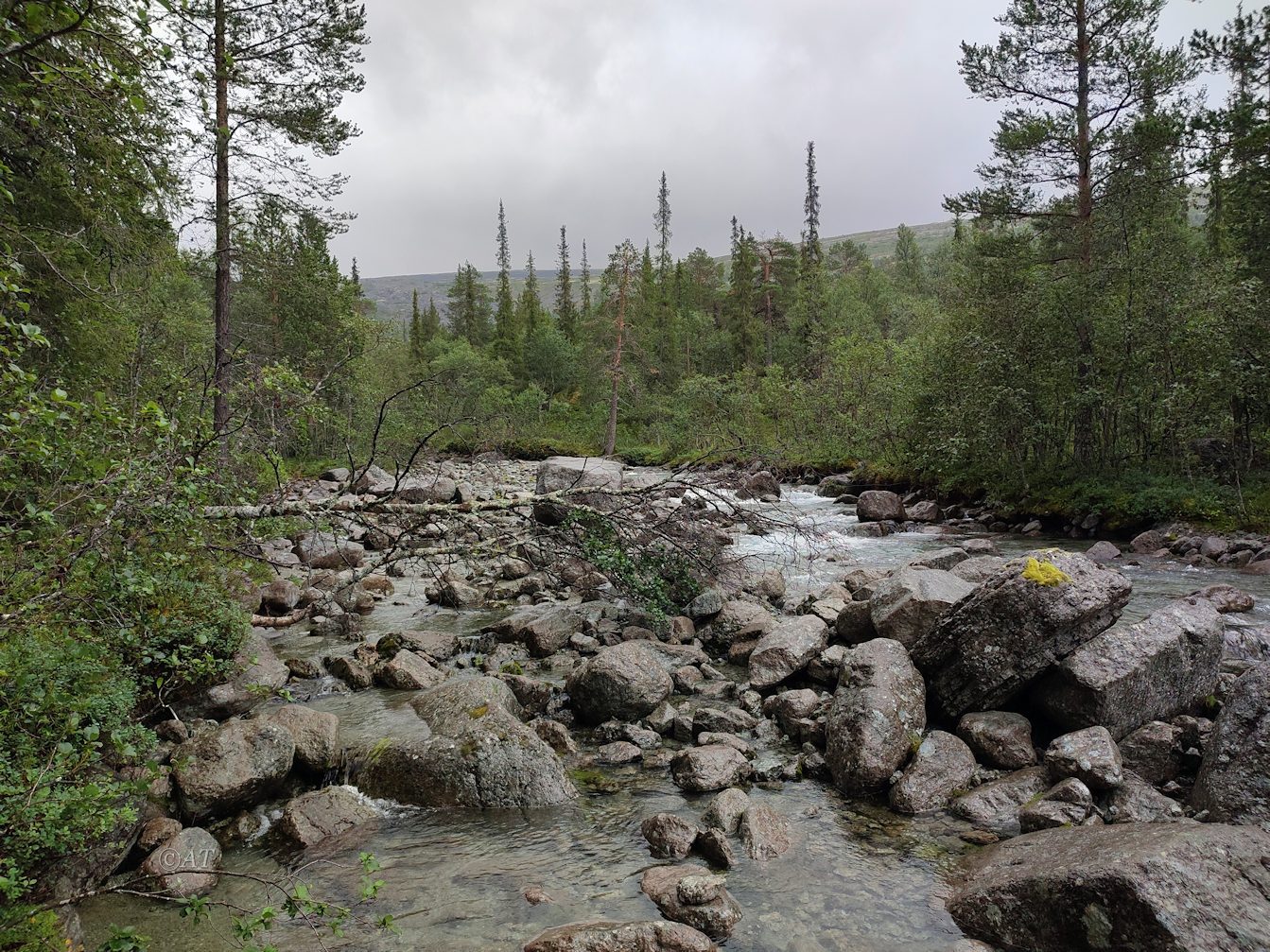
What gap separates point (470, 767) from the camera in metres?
5.84

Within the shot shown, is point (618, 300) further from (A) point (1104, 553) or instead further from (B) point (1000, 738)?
(B) point (1000, 738)

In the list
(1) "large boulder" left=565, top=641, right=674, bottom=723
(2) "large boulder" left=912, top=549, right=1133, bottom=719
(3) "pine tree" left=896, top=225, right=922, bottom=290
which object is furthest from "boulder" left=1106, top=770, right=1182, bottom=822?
(3) "pine tree" left=896, top=225, right=922, bottom=290

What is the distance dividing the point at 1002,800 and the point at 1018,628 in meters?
1.73

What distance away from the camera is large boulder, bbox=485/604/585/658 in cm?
984

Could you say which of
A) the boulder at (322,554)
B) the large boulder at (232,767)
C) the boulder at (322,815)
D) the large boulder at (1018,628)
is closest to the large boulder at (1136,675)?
the large boulder at (1018,628)

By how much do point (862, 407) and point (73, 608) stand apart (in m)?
30.1

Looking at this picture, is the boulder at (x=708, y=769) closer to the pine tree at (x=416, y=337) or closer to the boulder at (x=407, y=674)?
the boulder at (x=407, y=674)

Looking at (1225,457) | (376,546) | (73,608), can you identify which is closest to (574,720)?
(73,608)

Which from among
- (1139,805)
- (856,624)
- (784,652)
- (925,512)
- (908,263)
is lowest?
(1139,805)

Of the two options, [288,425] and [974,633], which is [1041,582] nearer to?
[974,633]

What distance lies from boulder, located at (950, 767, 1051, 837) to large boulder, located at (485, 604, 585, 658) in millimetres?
5927

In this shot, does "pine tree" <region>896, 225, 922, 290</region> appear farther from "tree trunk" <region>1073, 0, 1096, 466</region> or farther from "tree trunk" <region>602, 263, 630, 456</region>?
"tree trunk" <region>1073, 0, 1096, 466</region>

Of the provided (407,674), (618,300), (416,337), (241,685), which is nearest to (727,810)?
(407,674)

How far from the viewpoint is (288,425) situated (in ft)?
22.0
